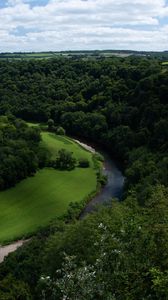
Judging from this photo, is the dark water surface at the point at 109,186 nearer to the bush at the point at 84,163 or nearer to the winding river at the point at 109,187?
the winding river at the point at 109,187

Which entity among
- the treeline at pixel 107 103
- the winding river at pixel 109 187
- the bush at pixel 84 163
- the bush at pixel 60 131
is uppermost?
the treeline at pixel 107 103

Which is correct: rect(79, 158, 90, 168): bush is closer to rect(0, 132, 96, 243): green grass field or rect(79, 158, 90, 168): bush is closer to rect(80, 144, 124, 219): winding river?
rect(0, 132, 96, 243): green grass field

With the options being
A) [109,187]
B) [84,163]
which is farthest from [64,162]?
[109,187]

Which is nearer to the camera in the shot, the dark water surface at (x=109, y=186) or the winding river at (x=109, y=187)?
the winding river at (x=109, y=187)

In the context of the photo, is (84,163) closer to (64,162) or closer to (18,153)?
(64,162)

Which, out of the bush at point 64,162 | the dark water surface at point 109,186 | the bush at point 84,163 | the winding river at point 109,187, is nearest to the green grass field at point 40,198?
the bush at point 84,163

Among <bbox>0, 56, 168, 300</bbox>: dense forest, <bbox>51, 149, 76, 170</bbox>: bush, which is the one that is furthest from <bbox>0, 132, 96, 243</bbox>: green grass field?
<bbox>0, 56, 168, 300</bbox>: dense forest

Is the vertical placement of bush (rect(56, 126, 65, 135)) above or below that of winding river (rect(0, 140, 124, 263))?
above
